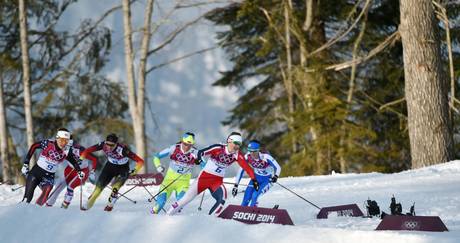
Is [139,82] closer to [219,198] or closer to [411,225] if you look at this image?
[219,198]

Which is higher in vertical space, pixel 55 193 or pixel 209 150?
pixel 209 150

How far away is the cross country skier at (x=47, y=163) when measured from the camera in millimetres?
15039

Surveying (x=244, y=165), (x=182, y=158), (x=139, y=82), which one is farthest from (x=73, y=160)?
(x=139, y=82)

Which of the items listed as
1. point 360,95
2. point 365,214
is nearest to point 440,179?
point 365,214

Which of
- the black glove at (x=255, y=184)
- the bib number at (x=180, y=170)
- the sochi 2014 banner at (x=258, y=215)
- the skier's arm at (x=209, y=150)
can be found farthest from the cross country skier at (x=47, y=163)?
the sochi 2014 banner at (x=258, y=215)

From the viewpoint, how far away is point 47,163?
15.1 metres

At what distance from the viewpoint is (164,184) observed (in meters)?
14.7

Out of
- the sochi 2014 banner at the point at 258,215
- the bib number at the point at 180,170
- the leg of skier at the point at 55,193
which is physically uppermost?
the bib number at the point at 180,170

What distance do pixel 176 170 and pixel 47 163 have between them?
94.7 inches

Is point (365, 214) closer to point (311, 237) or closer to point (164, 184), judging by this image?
point (164, 184)

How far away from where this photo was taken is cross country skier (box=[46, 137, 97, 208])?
605 inches

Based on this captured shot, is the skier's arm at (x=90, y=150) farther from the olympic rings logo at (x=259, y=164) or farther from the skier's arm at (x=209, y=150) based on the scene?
the olympic rings logo at (x=259, y=164)

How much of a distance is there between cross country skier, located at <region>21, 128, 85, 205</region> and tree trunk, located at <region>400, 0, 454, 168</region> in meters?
7.99

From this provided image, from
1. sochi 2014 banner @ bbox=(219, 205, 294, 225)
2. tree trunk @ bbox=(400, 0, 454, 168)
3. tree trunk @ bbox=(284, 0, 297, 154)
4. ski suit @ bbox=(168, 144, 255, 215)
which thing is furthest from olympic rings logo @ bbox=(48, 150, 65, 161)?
tree trunk @ bbox=(284, 0, 297, 154)
